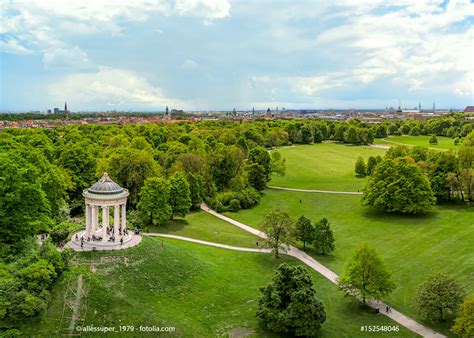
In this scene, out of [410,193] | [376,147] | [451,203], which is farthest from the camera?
[376,147]

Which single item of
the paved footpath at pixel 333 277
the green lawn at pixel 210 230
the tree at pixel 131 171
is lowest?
the paved footpath at pixel 333 277

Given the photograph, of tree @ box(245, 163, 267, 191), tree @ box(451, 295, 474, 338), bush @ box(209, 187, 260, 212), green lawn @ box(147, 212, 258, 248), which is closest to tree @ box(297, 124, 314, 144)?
tree @ box(245, 163, 267, 191)

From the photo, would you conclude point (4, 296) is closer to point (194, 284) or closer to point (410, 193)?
point (194, 284)

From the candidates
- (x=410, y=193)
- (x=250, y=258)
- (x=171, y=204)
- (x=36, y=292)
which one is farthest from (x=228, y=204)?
(x=36, y=292)

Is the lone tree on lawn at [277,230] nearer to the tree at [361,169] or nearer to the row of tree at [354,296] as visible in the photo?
the row of tree at [354,296]

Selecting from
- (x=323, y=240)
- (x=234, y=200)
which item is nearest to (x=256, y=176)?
(x=234, y=200)

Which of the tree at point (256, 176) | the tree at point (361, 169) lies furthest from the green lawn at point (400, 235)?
the tree at point (361, 169)

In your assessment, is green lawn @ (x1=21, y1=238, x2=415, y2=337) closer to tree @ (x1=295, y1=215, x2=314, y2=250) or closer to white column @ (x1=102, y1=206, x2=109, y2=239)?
white column @ (x1=102, y1=206, x2=109, y2=239)
